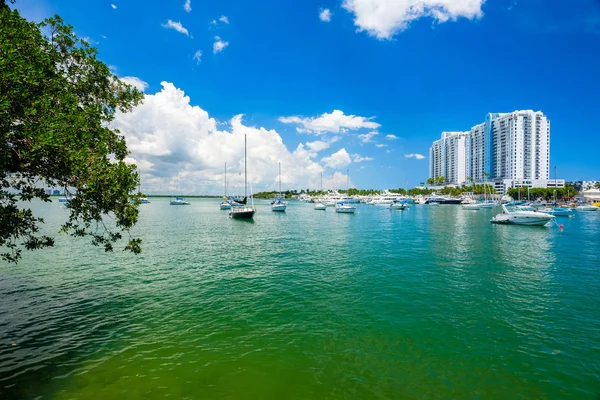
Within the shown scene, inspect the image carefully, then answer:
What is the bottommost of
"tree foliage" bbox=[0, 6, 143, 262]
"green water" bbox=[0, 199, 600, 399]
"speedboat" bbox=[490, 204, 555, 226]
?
"green water" bbox=[0, 199, 600, 399]

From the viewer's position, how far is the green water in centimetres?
1142

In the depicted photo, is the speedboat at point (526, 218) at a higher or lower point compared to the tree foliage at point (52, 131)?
lower

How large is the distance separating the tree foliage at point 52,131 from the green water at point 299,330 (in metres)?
5.60

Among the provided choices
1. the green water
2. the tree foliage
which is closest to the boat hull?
the green water

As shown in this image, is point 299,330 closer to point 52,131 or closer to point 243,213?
point 52,131

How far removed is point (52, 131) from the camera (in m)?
10.2

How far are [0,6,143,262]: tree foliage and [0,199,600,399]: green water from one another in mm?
5599

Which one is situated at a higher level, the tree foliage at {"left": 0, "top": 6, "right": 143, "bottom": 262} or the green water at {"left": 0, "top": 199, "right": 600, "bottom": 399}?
the tree foliage at {"left": 0, "top": 6, "right": 143, "bottom": 262}

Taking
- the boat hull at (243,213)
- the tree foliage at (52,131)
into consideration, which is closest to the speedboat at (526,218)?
the boat hull at (243,213)

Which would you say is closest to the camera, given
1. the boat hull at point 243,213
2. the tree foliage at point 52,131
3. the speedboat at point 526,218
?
the tree foliage at point 52,131

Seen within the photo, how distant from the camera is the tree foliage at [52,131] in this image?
10.0 metres

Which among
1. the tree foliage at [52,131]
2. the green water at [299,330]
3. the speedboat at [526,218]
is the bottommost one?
the green water at [299,330]

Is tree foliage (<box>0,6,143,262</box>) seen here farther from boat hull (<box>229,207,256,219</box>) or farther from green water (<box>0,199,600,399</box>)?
boat hull (<box>229,207,256,219</box>)

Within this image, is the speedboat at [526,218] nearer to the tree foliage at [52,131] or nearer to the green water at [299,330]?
the green water at [299,330]
